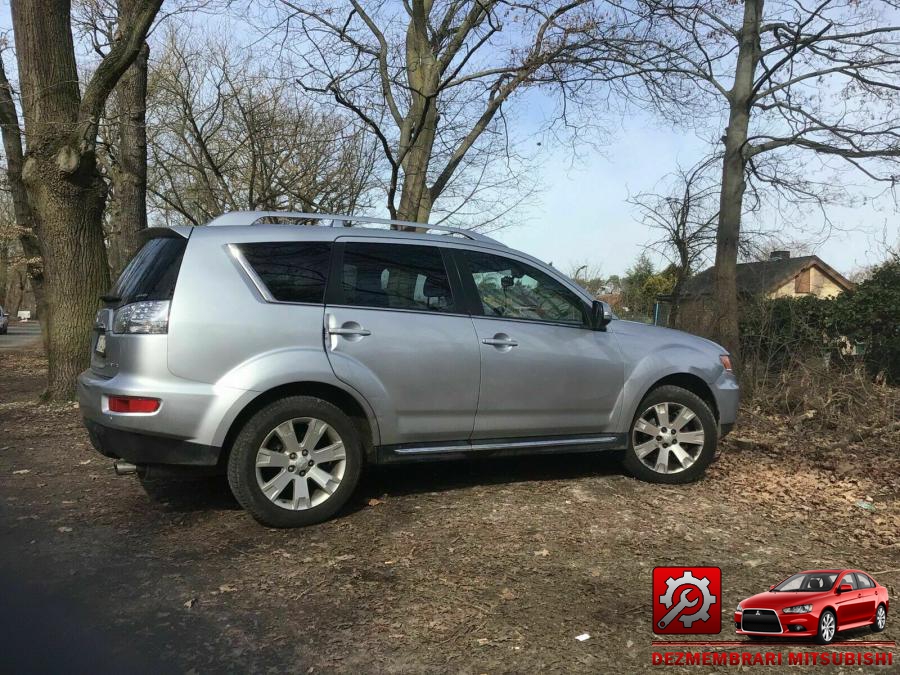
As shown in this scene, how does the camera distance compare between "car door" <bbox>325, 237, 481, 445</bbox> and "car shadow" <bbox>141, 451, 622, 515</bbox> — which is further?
"car shadow" <bbox>141, 451, 622, 515</bbox>

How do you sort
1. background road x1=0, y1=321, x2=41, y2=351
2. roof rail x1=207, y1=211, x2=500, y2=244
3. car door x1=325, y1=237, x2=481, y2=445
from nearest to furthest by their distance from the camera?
1. car door x1=325, y1=237, x2=481, y2=445
2. roof rail x1=207, y1=211, x2=500, y2=244
3. background road x1=0, y1=321, x2=41, y2=351

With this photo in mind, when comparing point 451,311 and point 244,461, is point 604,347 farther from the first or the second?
point 244,461

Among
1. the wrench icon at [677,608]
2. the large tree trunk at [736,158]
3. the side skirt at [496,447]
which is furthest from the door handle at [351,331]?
the large tree trunk at [736,158]

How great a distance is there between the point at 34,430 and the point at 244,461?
4.52m

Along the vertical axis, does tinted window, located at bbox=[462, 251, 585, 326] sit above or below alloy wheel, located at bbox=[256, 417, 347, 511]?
above

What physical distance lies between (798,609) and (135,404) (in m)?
3.60

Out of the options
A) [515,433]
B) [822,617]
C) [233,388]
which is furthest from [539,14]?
[822,617]

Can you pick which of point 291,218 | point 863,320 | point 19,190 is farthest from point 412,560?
point 19,190

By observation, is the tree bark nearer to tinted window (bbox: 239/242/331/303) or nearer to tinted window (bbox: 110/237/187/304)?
tinted window (bbox: 110/237/187/304)

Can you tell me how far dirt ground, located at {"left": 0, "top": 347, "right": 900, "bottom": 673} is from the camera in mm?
2850

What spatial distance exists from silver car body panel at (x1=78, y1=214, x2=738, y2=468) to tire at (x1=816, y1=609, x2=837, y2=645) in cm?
225

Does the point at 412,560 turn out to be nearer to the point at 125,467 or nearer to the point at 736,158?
the point at 125,467

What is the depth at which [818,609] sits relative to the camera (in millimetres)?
2980
